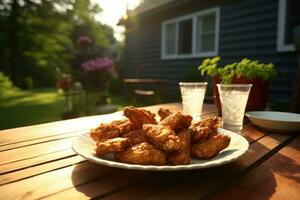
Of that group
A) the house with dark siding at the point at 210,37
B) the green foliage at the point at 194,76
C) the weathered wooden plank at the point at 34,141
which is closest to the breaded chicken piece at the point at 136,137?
the weathered wooden plank at the point at 34,141

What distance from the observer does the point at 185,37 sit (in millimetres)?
7562

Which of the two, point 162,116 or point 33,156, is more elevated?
point 162,116

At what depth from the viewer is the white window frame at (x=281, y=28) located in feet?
15.7

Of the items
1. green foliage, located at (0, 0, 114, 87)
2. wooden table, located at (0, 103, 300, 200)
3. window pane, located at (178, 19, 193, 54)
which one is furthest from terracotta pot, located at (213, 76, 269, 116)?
green foliage, located at (0, 0, 114, 87)

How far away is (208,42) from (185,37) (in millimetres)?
927

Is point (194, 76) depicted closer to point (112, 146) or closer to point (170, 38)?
point (170, 38)

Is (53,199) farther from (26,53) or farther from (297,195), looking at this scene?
(26,53)

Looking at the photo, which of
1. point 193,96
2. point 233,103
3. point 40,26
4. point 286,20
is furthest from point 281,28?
point 40,26

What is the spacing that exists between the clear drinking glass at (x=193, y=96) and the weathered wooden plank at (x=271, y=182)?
49 cm

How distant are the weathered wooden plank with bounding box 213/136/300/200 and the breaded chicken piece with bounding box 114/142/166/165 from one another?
148 mm

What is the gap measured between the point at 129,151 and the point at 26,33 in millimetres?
14950

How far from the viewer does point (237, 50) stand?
585cm

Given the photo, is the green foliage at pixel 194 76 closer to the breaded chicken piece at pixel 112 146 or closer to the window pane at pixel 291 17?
the window pane at pixel 291 17

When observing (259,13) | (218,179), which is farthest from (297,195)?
(259,13)
